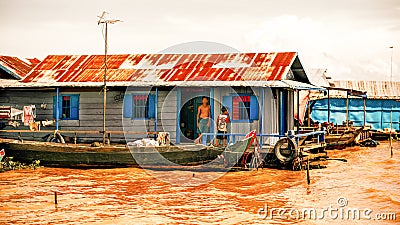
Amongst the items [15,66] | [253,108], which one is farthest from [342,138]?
[15,66]

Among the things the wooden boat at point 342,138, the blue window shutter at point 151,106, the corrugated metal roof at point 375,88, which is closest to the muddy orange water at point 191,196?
the blue window shutter at point 151,106

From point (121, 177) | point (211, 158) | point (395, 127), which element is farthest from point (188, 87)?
point (395, 127)

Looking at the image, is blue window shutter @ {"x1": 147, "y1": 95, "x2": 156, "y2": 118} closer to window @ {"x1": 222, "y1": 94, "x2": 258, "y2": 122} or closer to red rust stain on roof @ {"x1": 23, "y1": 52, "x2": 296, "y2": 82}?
red rust stain on roof @ {"x1": 23, "y1": 52, "x2": 296, "y2": 82}

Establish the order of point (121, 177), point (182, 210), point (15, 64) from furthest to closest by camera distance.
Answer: point (15, 64), point (121, 177), point (182, 210)

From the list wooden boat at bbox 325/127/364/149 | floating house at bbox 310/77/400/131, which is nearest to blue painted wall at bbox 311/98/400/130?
floating house at bbox 310/77/400/131

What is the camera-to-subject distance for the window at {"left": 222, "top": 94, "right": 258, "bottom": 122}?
61.0ft

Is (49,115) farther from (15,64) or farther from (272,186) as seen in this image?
(272,186)

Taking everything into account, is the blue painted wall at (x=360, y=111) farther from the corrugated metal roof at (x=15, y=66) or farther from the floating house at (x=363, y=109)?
the corrugated metal roof at (x=15, y=66)

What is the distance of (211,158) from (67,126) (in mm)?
6844

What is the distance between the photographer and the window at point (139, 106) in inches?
A: 788

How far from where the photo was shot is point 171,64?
20797mm

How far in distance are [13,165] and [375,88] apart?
82.3ft

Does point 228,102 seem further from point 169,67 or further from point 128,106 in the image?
point 128,106

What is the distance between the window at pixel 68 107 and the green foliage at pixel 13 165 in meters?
3.20
